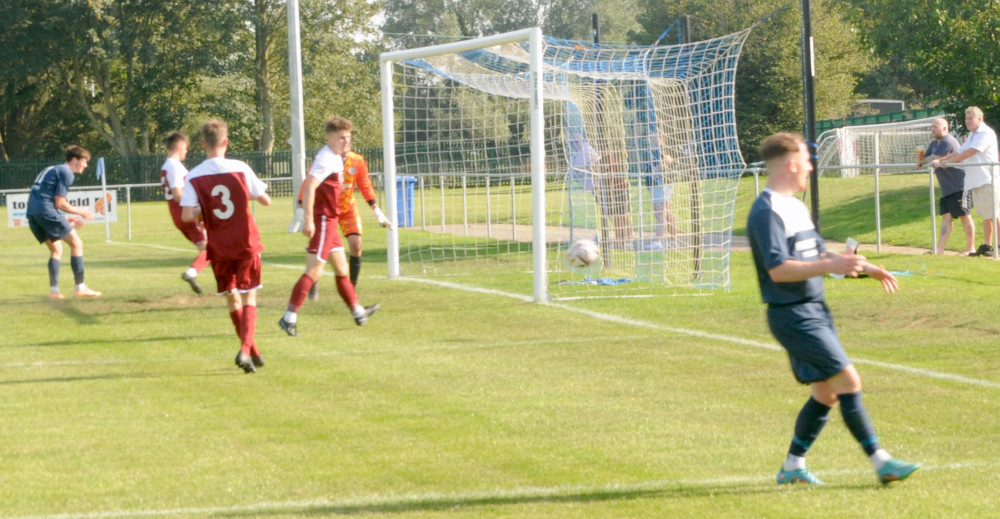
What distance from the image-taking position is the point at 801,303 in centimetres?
520

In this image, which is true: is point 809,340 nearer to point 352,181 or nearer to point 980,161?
point 352,181

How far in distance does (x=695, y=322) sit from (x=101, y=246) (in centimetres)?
1645

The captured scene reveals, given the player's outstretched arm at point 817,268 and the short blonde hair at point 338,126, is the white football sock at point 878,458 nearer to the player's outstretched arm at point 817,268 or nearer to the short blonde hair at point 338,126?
the player's outstretched arm at point 817,268

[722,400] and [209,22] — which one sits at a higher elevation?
[209,22]

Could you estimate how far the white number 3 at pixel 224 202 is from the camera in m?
8.84

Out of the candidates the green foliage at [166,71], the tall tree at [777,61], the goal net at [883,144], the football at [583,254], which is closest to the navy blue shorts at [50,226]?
the football at [583,254]

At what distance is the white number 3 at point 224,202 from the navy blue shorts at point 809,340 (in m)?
4.97

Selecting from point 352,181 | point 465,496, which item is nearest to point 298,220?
point 352,181

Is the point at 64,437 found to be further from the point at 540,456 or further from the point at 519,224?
the point at 519,224

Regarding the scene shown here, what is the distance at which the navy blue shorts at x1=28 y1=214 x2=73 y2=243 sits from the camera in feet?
46.3

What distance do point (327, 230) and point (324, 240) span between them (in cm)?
12

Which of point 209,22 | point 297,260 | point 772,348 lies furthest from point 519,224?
point 209,22

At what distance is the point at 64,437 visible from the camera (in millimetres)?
6684

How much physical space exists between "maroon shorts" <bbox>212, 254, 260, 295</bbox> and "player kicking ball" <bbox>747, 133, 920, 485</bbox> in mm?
4770
